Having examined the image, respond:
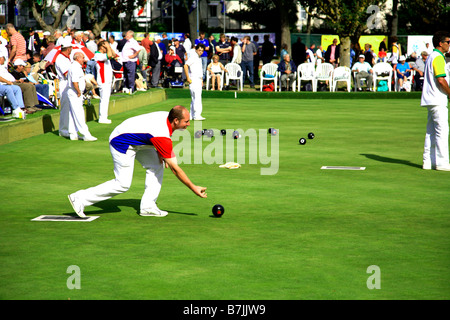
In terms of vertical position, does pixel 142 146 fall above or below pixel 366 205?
above

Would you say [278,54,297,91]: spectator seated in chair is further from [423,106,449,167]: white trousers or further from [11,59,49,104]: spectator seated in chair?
[423,106,449,167]: white trousers

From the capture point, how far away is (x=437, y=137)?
10211mm

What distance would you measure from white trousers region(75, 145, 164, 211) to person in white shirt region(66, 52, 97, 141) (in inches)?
251

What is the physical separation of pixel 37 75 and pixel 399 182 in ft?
33.5

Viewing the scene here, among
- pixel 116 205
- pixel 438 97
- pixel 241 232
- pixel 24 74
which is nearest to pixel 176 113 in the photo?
pixel 241 232

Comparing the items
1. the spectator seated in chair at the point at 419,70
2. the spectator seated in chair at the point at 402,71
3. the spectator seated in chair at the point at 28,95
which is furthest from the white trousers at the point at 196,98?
the spectator seated in chair at the point at 402,71

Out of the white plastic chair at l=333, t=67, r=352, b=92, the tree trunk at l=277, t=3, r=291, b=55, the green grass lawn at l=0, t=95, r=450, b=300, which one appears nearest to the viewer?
the green grass lawn at l=0, t=95, r=450, b=300

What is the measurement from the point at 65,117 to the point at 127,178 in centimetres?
753

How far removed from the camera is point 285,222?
7164mm

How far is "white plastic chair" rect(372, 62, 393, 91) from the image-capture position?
2559 centimetres

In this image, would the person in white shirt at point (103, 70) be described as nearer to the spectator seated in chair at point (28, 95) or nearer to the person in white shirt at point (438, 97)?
the spectator seated in chair at point (28, 95)

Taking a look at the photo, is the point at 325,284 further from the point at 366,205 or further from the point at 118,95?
the point at 118,95

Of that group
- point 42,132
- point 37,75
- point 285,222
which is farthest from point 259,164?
point 37,75

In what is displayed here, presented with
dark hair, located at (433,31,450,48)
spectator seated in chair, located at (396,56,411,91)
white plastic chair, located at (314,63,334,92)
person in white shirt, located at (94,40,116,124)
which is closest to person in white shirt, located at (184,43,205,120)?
person in white shirt, located at (94,40,116,124)
